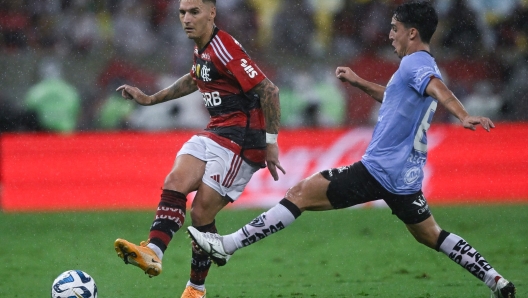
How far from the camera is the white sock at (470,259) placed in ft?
20.5

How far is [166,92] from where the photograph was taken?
7539 mm

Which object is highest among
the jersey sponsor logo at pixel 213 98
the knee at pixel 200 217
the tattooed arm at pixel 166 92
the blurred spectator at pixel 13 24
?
the blurred spectator at pixel 13 24

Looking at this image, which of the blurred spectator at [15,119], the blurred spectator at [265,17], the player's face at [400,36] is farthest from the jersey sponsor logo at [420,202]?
the blurred spectator at [265,17]

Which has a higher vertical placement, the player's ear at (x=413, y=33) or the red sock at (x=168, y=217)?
the player's ear at (x=413, y=33)

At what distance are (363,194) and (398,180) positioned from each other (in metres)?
0.27

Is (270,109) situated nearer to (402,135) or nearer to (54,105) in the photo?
(402,135)

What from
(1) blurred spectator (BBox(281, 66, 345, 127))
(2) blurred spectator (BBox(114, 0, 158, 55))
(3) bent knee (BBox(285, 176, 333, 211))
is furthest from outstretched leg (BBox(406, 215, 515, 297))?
(2) blurred spectator (BBox(114, 0, 158, 55))

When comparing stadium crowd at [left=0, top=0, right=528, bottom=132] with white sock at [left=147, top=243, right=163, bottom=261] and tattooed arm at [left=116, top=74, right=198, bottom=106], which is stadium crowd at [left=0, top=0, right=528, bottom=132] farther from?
white sock at [left=147, top=243, right=163, bottom=261]

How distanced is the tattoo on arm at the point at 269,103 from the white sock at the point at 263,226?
809 millimetres

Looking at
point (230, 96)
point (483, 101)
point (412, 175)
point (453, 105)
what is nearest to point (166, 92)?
point (230, 96)

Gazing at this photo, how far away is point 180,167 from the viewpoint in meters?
6.77

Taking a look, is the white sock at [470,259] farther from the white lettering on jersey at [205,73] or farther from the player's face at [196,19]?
the player's face at [196,19]

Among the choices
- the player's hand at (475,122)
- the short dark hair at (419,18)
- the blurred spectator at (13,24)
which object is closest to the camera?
the player's hand at (475,122)

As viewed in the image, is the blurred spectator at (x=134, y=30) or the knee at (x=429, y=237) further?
the blurred spectator at (x=134, y=30)
